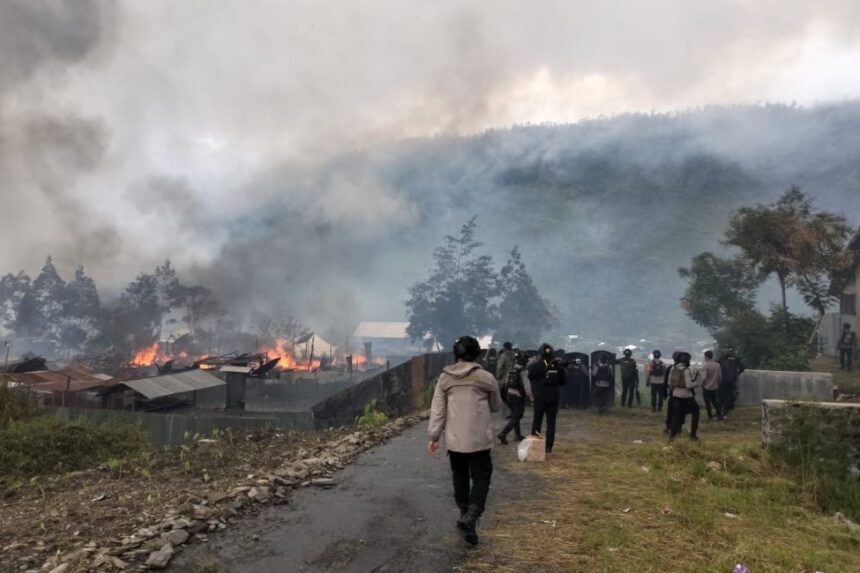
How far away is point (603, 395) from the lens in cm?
1702

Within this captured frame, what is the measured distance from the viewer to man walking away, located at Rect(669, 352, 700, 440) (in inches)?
398

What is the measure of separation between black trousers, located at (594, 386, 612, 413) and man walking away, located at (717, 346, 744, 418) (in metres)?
3.18

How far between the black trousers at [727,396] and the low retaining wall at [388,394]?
376 inches

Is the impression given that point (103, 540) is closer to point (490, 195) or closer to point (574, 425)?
point (574, 425)

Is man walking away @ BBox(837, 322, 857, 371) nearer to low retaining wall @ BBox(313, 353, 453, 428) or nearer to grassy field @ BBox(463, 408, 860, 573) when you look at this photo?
low retaining wall @ BBox(313, 353, 453, 428)

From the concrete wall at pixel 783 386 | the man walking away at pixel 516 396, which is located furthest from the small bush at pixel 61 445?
the concrete wall at pixel 783 386

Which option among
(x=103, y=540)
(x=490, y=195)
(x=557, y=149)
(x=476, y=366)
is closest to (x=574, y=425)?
(x=476, y=366)

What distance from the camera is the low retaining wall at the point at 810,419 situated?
7.47 meters

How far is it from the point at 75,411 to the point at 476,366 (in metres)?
13.1

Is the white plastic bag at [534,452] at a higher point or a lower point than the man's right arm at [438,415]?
lower

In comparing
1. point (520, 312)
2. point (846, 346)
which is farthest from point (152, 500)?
point (520, 312)

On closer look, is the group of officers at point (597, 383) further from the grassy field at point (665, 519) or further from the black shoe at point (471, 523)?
the black shoe at point (471, 523)

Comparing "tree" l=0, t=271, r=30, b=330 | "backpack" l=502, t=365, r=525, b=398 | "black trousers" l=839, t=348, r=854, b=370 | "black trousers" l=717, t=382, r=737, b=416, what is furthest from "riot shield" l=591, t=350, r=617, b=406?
"tree" l=0, t=271, r=30, b=330

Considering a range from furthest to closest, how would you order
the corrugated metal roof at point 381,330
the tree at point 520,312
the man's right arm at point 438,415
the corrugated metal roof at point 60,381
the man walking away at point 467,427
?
the corrugated metal roof at point 381,330, the tree at point 520,312, the corrugated metal roof at point 60,381, the man's right arm at point 438,415, the man walking away at point 467,427
